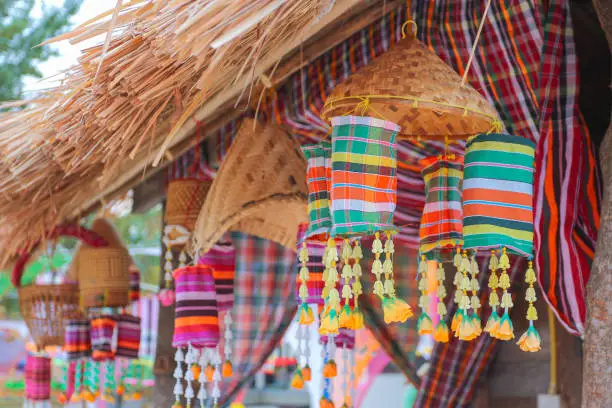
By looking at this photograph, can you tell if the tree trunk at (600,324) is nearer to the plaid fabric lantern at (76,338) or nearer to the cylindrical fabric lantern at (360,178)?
the cylindrical fabric lantern at (360,178)

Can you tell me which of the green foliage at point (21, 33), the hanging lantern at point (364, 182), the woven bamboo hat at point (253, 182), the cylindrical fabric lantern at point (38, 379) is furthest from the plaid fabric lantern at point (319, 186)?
the green foliage at point (21, 33)

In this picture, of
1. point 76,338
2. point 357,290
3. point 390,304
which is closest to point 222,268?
point 76,338

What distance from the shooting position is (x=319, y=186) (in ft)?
8.36

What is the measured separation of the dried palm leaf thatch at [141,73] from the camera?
2.15m

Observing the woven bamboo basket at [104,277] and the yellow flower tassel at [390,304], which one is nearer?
the yellow flower tassel at [390,304]

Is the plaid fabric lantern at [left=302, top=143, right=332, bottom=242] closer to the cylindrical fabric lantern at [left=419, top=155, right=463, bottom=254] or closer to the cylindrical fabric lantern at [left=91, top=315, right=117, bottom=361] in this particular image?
the cylindrical fabric lantern at [left=419, top=155, right=463, bottom=254]

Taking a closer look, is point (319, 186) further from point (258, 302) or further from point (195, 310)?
point (258, 302)

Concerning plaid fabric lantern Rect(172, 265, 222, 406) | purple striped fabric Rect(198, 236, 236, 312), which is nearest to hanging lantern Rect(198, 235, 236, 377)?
purple striped fabric Rect(198, 236, 236, 312)

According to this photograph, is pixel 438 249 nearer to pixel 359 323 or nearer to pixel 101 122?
pixel 359 323

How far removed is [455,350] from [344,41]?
1557 millimetres

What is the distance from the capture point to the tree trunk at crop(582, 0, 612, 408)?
220 cm

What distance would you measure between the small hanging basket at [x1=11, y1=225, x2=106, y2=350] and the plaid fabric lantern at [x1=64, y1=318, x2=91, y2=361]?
10 cm

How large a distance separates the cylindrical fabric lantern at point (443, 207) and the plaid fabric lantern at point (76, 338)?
2.67m

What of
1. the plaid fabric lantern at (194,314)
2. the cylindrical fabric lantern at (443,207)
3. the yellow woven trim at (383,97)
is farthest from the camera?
the plaid fabric lantern at (194,314)
